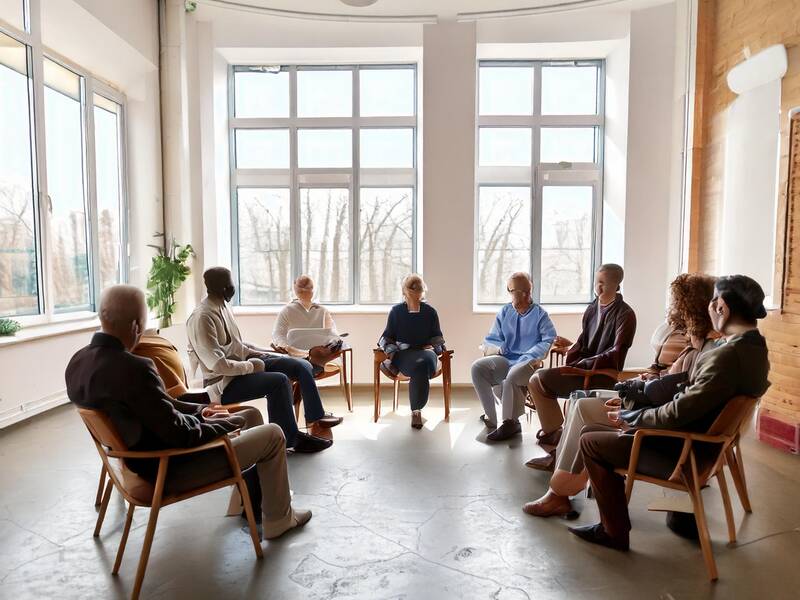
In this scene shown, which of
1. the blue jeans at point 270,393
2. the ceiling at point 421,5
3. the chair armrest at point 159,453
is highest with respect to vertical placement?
the ceiling at point 421,5

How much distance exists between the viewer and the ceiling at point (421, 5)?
5238 mm

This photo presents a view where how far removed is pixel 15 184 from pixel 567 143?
5.72m

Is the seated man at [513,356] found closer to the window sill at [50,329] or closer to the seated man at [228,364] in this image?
the seated man at [228,364]

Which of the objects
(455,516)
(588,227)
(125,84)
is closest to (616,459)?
(455,516)

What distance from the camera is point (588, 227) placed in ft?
20.3

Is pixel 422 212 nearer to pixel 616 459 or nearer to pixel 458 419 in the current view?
pixel 458 419

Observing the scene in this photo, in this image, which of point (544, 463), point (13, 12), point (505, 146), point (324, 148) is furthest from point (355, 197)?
point (544, 463)

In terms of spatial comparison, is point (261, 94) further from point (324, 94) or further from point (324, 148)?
point (324, 148)

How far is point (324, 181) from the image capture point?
6246mm

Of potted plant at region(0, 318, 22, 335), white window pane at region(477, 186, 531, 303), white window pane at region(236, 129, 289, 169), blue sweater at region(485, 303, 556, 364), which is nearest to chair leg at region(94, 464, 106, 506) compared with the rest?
potted plant at region(0, 318, 22, 335)

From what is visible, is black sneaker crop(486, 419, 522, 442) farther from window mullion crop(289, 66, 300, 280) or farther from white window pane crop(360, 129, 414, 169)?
white window pane crop(360, 129, 414, 169)

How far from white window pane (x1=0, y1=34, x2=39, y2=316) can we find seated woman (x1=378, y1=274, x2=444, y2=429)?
321cm

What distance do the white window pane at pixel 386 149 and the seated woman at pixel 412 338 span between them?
2.25 metres

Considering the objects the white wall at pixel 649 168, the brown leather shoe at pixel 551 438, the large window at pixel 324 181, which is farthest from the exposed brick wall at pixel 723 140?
the large window at pixel 324 181
